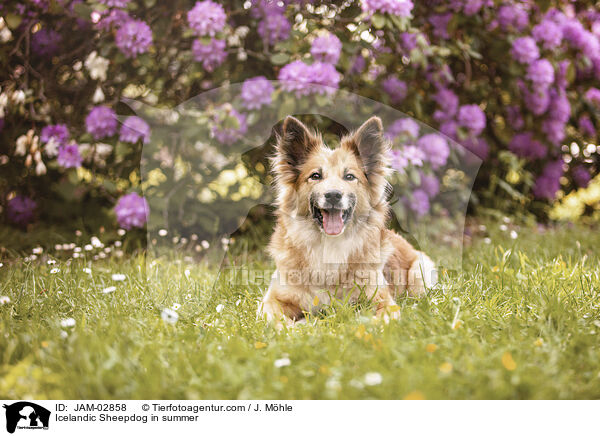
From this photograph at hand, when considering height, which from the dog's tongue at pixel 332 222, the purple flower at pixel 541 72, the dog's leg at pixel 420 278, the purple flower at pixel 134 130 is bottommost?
the dog's leg at pixel 420 278

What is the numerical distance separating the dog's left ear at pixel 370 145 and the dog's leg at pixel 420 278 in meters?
0.77

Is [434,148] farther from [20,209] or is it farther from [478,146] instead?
[20,209]

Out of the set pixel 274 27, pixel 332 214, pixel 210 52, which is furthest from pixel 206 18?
pixel 332 214

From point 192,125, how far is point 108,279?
47.3 inches

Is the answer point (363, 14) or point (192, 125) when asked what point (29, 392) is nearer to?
point (192, 125)

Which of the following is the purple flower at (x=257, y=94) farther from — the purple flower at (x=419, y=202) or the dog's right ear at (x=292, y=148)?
the purple flower at (x=419, y=202)

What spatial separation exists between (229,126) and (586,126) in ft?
13.7

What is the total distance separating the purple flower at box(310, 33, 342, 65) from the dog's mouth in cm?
114

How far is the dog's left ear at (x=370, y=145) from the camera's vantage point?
2496 millimetres

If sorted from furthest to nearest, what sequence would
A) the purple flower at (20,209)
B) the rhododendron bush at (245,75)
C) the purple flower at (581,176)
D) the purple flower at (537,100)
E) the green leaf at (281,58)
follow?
1. the purple flower at (581,176)
2. the purple flower at (537,100)
3. the purple flower at (20,209)
4. the green leaf at (281,58)
5. the rhododendron bush at (245,75)

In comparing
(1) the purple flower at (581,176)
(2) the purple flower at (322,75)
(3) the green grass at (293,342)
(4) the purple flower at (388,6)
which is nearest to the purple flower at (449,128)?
(4) the purple flower at (388,6)

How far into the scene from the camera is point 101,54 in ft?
12.0
